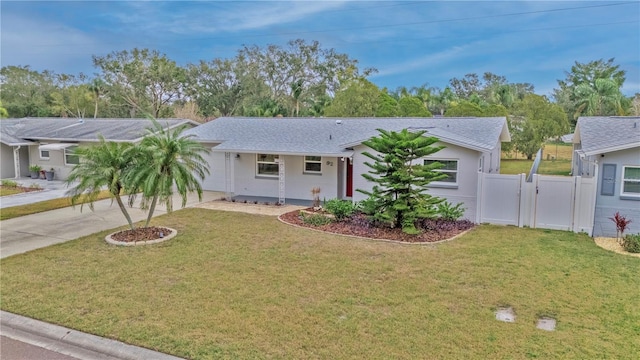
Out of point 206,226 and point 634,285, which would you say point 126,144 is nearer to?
point 206,226

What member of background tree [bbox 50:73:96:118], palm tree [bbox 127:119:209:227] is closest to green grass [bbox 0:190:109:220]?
palm tree [bbox 127:119:209:227]

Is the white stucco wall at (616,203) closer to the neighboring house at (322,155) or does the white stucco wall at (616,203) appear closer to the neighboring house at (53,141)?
the neighboring house at (322,155)

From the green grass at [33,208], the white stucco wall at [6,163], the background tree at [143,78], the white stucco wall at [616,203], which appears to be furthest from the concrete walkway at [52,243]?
the background tree at [143,78]

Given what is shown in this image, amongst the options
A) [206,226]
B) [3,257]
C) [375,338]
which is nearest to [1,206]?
[3,257]

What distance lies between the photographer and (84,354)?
5754mm

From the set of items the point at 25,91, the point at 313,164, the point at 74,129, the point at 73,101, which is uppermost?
the point at 25,91

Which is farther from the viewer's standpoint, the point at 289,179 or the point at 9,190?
the point at 9,190

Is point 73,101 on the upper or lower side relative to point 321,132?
upper

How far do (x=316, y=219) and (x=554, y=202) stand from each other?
276 inches

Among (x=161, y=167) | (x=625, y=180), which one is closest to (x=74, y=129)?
(x=161, y=167)

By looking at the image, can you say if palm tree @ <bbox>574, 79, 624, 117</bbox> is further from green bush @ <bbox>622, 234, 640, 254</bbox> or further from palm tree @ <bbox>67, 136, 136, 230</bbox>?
palm tree @ <bbox>67, 136, 136, 230</bbox>

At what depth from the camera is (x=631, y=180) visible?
38.6ft

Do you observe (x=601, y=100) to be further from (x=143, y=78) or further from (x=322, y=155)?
(x=143, y=78)

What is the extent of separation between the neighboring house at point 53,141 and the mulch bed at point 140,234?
11.5m
